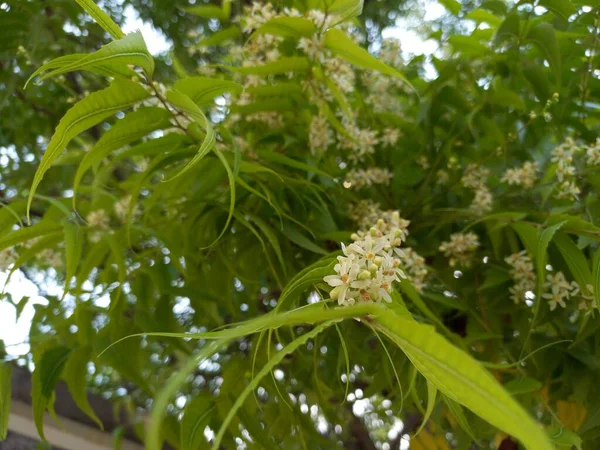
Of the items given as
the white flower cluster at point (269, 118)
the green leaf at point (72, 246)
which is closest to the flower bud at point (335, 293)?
the green leaf at point (72, 246)

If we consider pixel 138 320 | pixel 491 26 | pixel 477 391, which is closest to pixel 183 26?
pixel 491 26

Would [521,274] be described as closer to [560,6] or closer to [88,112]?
[560,6]

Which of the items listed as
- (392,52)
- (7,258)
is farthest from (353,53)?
(7,258)

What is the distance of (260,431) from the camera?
477 millimetres

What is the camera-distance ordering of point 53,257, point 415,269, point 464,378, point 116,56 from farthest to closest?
point 53,257 → point 415,269 → point 116,56 → point 464,378

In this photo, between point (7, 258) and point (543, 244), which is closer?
point (543, 244)

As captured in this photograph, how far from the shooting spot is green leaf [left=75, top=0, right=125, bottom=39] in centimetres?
33

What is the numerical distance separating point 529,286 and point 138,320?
1.06 feet

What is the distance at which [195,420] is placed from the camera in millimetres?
446

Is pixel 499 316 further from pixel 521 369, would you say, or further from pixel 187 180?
pixel 187 180

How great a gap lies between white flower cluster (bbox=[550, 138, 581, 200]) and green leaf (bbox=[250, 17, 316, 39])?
24 centimetres

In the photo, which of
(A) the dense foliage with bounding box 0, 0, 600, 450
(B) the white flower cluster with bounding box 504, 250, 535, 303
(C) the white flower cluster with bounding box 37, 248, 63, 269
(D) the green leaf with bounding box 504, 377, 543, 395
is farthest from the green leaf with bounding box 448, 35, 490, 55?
(C) the white flower cluster with bounding box 37, 248, 63, 269

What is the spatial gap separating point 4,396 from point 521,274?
1.37ft

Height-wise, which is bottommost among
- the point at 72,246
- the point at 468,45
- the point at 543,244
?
the point at 543,244
